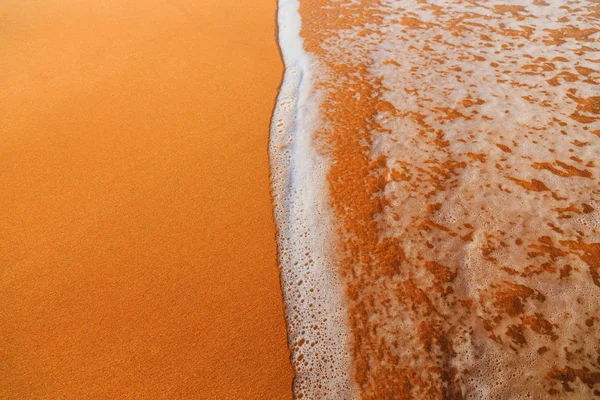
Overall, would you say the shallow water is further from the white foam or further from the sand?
the sand

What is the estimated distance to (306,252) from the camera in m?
2.41

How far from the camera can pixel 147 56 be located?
3.97 meters

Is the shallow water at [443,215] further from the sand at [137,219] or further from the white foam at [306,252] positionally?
the sand at [137,219]

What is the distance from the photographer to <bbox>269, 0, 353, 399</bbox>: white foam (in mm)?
1925

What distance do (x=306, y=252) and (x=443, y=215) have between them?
1.01 meters

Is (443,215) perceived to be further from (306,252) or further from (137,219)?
(137,219)

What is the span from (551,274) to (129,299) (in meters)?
2.51

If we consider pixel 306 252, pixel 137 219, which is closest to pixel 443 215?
pixel 306 252

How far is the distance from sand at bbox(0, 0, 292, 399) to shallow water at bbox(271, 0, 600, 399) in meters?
0.29

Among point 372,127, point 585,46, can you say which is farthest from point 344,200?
point 585,46

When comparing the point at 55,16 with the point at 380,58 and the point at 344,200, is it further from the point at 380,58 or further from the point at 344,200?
the point at 344,200

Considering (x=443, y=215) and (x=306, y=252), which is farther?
(x=443, y=215)

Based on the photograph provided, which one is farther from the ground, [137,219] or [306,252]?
[137,219]

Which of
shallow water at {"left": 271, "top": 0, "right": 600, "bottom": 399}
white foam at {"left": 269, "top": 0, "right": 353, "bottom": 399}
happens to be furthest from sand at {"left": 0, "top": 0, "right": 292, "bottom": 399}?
shallow water at {"left": 271, "top": 0, "right": 600, "bottom": 399}
